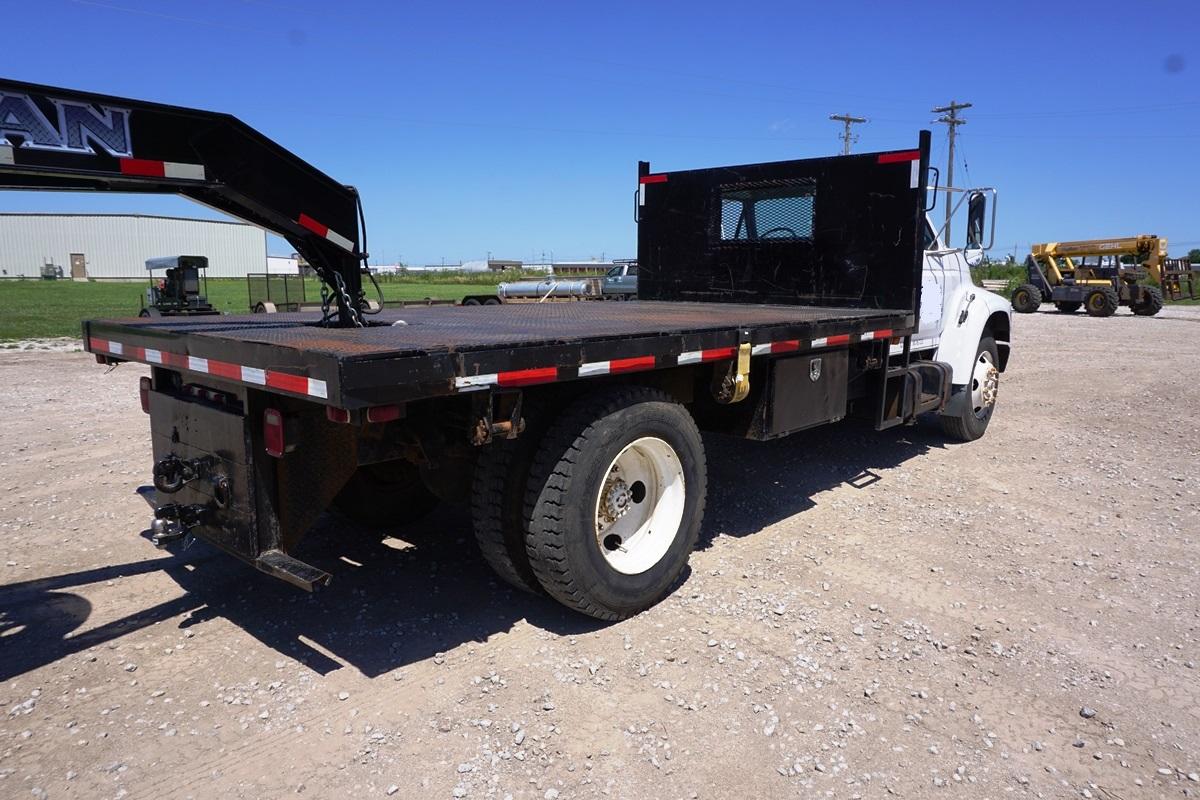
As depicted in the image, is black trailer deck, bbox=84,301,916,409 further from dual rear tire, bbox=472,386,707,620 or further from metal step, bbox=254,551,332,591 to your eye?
metal step, bbox=254,551,332,591

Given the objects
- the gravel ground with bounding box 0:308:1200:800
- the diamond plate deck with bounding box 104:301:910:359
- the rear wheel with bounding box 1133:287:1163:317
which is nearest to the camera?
the gravel ground with bounding box 0:308:1200:800

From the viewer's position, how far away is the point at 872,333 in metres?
5.55

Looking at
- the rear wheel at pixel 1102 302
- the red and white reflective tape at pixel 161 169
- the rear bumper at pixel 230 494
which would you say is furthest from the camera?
the rear wheel at pixel 1102 302

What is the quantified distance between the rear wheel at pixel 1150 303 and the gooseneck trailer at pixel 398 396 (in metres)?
27.1

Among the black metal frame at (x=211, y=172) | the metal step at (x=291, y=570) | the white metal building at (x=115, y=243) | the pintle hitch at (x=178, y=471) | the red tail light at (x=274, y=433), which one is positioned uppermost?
the white metal building at (x=115, y=243)

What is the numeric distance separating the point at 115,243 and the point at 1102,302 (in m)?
94.6

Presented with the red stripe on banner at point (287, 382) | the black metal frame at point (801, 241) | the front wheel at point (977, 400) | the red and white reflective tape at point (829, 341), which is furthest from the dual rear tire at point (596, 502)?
the front wheel at point (977, 400)

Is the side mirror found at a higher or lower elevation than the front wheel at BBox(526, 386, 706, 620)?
higher

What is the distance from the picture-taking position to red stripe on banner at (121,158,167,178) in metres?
3.06

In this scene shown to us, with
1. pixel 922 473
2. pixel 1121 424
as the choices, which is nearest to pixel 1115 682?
pixel 922 473

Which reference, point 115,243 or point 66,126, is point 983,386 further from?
point 115,243

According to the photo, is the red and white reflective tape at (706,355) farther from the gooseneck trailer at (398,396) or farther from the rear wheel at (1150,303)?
the rear wheel at (1150,303)

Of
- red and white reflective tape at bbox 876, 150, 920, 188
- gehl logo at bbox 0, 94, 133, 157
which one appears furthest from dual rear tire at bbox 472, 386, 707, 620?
red and white reflective tape at bbox 876, 150, 920, 188

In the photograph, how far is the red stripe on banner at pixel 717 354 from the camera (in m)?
4.06
